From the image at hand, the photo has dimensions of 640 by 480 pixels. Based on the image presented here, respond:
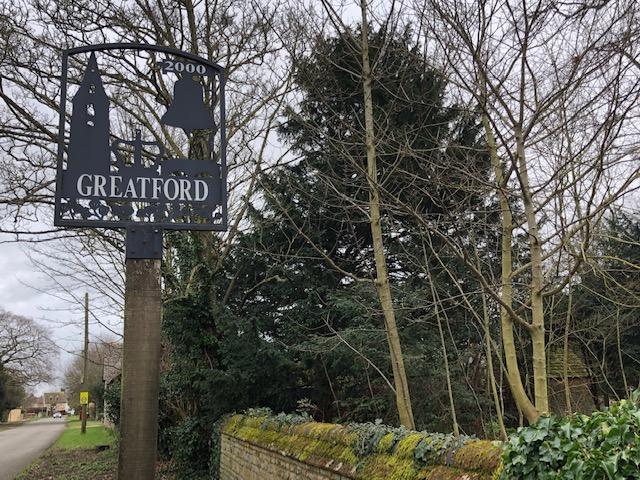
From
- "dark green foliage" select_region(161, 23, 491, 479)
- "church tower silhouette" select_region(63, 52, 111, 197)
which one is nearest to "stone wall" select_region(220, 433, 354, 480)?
"dark green foliage" select_region(161, 23, 491, 479)

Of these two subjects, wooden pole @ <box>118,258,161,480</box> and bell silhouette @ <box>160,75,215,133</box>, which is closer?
wooden pole @ <box>118,258,161,480</box>

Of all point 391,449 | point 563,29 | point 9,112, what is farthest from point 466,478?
point 9,112

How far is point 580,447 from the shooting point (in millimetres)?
2707

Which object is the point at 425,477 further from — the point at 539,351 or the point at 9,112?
the point at 9,112

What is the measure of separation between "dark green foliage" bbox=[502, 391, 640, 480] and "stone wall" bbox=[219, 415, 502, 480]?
0.48 meters

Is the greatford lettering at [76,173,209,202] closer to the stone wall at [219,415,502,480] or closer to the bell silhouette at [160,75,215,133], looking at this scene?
the bell silhouette at [160,75,215,133]

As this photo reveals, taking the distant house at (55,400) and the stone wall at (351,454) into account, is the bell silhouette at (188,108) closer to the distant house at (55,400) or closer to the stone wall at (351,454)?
the stone wall at (351,454)

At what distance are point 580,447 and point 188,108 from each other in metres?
4.30

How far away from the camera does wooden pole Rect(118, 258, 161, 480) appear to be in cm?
487

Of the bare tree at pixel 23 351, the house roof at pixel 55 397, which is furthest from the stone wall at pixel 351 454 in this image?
the house roof at pixel 55 397

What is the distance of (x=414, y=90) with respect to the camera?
31.0ft

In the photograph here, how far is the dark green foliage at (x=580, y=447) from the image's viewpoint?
8.05 ft

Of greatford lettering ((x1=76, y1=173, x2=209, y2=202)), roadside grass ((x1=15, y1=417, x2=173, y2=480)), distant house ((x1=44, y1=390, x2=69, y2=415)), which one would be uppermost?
distant house ((x1=44, y1=390, x2=69, y2=415))

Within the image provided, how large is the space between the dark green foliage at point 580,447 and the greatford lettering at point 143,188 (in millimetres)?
3350
